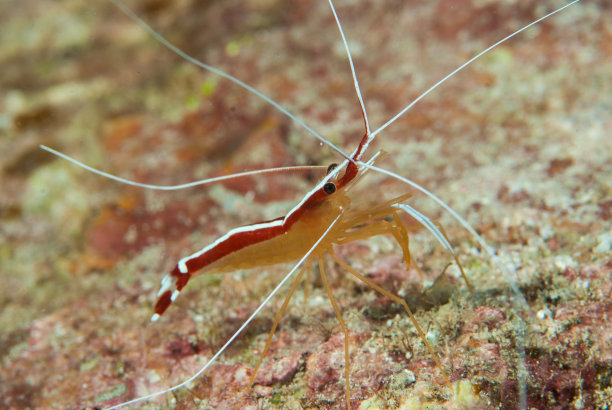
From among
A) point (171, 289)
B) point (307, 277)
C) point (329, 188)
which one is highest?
point (329, 188)

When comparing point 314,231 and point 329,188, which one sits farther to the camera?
point 314,231

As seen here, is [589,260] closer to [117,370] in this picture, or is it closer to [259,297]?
[259,297]

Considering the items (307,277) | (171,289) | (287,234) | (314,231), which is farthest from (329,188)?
(171,289)

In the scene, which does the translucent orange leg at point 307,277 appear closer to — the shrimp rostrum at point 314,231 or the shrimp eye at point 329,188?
the shrimp rostrum at point 314,231

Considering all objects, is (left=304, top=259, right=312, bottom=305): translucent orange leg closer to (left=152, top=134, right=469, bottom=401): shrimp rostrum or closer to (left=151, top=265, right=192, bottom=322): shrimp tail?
(left=152, top=134, right=469, bottom=401): shrimp rostrum

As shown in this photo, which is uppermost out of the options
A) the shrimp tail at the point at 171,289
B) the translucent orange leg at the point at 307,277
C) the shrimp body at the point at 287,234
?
the shrimp body at the point at 287,234

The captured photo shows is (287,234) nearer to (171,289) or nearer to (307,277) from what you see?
(307,277)

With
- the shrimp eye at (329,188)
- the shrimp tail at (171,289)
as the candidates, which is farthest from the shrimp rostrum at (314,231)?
the shrimp tail at (171,289)

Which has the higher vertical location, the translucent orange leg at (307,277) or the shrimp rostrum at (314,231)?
the shrimp rostrum at (314,231)

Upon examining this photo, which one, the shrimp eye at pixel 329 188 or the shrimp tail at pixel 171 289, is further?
the shrimp tail at pixel 171 289

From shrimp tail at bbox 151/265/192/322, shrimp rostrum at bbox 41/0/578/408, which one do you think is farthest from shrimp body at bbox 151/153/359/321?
shrimp tail at bbox 151/265/192/322

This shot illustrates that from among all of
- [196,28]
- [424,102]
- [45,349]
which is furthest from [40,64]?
[424,102]
